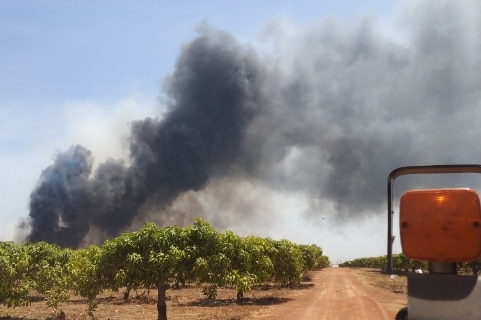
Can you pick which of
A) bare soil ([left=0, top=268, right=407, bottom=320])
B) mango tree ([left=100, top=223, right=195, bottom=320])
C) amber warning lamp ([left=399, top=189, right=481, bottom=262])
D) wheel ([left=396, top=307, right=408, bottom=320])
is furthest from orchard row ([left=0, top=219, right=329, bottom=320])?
amber warning lamp ([left=399, top=189, right=481, bottom=262])

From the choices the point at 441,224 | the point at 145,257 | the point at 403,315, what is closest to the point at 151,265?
the point at 145,257

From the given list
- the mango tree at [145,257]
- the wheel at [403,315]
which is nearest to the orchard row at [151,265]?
the mango tree at [145,257]

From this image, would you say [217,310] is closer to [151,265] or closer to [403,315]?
[151,265]

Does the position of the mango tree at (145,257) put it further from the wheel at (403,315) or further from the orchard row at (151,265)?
the wheel at (403,315)

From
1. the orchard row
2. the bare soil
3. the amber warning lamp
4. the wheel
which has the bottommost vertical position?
the bare soil

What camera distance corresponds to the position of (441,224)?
12.0ft

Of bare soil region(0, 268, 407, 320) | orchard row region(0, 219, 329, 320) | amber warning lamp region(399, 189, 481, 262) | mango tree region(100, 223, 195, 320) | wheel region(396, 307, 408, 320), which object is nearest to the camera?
amber warning lamp region(399, 189, 481, 262)

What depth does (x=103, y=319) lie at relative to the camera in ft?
72.2

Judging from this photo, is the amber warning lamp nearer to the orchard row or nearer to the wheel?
the wheel

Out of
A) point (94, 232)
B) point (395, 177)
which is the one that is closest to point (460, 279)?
point (395, 177)

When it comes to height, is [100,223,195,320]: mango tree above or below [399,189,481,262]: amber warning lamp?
below

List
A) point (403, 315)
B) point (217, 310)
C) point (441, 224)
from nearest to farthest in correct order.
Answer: point (441, 224), point (403, 315), point (217, 310)

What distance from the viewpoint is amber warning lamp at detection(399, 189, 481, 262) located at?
3.60 metres

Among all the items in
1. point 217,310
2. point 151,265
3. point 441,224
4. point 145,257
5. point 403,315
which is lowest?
point 217,310
